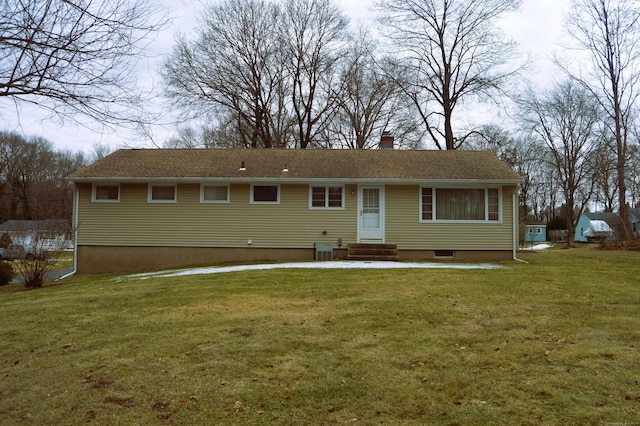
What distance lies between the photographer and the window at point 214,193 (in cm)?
1603

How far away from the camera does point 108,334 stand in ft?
20.1

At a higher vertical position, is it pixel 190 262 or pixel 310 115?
pixel 310 115

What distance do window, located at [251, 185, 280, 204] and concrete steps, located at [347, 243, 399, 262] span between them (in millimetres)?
3052

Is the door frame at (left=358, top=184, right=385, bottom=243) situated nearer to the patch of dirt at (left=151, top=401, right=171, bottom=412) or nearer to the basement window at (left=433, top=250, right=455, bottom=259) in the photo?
the basement window at (left=433, top=250, right=455, bottom=259)

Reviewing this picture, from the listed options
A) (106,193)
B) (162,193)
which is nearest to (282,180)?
(162,193)

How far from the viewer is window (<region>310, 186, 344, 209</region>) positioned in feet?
51.9

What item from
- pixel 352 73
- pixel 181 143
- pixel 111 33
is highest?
pixel 352 73

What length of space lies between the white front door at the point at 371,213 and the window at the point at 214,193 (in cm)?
463

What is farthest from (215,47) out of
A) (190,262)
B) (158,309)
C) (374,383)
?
(374,383)

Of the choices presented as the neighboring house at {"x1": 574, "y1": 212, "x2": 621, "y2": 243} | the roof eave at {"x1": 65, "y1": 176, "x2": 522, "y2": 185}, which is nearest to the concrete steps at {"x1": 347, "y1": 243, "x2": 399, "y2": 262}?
the roof eave at {"x1": 65, "y1": 176, "x2": 522, "y2": 185}

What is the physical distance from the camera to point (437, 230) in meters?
15.7

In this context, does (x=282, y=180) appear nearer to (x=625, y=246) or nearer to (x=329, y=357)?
(x=329, y=357)

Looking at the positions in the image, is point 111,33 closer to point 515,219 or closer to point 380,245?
point 380,245

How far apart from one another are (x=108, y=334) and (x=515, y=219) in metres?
13.4
